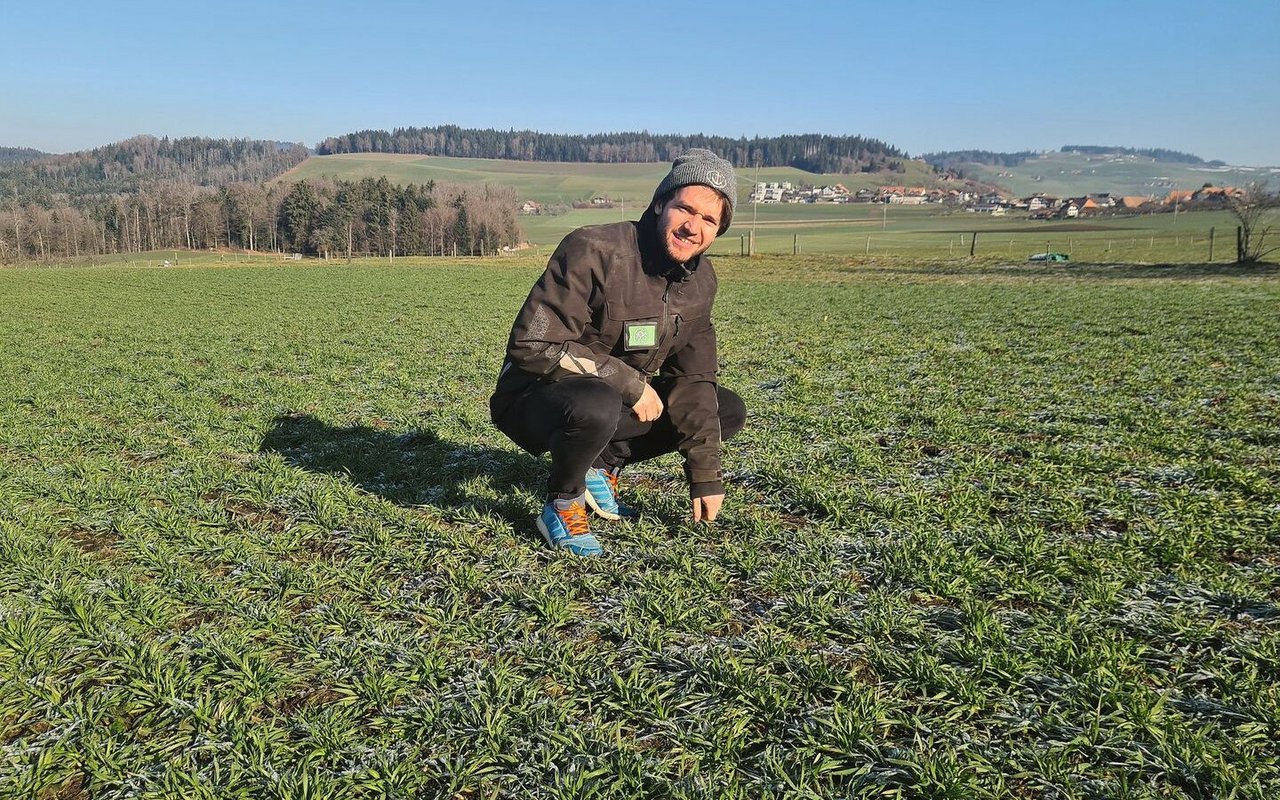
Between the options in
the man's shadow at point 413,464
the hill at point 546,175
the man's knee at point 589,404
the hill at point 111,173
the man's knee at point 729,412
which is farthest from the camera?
the hill at point 111,173

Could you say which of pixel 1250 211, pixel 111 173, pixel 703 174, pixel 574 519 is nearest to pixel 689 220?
pixel 703 174

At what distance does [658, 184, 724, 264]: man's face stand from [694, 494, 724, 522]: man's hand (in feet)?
4.56

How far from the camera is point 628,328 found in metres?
4.07

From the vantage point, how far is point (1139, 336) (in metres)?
12.6

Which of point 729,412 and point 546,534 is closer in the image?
point 546,534

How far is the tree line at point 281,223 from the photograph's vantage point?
98.8 meters

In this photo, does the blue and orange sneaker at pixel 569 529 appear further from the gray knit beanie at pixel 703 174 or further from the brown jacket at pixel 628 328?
the gray knit beanie at pixel 703 174

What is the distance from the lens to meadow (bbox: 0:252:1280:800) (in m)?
2.50

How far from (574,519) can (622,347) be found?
1069mm

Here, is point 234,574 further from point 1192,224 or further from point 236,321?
point 1192,224

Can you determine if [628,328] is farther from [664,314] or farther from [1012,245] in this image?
[1012,245]

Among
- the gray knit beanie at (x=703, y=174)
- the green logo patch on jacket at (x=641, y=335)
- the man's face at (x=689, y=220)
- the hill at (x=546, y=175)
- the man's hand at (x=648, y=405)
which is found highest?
the hill at (x=546, y=175)

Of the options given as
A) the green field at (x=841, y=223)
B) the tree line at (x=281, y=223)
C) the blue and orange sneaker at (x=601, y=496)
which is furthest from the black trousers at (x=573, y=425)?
the tree line at (x=281, y=223)

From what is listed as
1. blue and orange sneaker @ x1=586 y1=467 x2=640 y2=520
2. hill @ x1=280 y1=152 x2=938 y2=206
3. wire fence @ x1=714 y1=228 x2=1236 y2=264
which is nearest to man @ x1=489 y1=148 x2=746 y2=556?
blue and orange sneaker @ x1=586 y1=467 x2=640 y2=520
